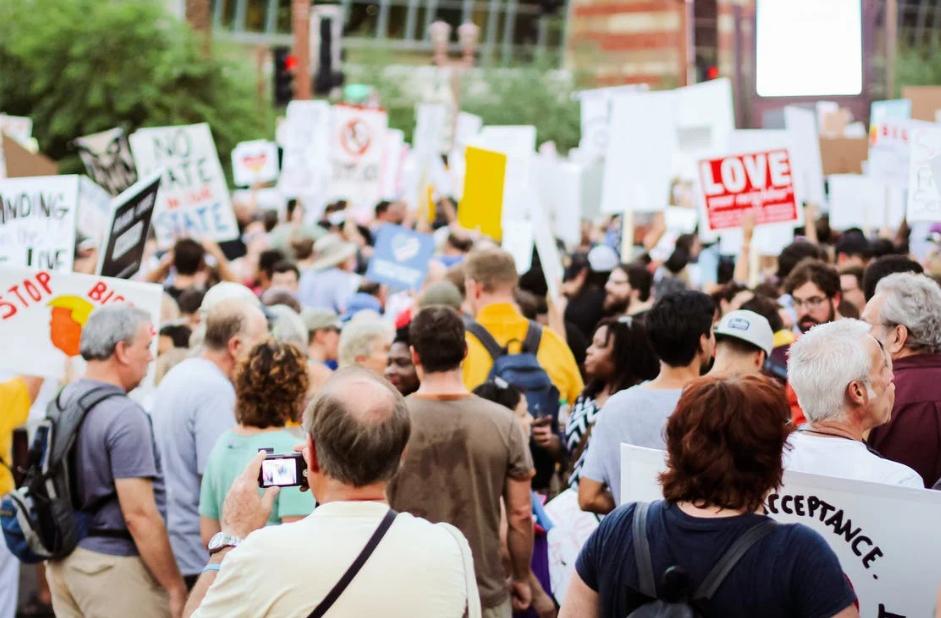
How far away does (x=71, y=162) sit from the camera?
27.0 meters

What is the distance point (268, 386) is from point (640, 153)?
7.11 m

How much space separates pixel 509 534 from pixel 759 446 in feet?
7.36

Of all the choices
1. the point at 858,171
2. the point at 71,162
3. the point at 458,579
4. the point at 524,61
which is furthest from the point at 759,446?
the point at 524,61

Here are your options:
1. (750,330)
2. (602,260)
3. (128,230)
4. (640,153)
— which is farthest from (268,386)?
(640,153)

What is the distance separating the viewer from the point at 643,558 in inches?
130

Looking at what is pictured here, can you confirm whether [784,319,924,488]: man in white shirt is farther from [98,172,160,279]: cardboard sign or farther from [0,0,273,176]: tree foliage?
[0,0,273,176]: tree foliage

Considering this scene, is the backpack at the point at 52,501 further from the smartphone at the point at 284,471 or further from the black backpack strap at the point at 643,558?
the black backpack strap at the point at 643,558

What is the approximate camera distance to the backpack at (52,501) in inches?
209

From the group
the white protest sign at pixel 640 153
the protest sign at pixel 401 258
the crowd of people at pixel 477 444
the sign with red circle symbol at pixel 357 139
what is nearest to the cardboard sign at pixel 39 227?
the crowd of people at pixel 477 444

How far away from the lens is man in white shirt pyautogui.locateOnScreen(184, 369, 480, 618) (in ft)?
10.2

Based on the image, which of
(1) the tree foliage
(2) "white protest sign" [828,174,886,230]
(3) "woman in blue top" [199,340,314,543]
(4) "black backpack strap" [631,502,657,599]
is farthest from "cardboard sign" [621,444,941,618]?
(1) the tree foliage

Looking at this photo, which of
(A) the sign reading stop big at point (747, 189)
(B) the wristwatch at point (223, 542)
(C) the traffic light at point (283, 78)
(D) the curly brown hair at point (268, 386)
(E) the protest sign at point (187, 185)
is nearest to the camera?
(B) the wristwatch at point (223, 542)

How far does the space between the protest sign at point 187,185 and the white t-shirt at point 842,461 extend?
7.78 m

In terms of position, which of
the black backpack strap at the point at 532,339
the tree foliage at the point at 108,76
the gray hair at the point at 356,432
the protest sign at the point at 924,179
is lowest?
the black backpack strap at the point at 532,339
